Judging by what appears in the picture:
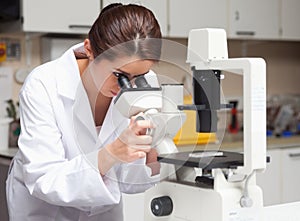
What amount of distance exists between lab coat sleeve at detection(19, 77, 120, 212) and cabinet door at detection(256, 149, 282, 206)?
1.98 meters

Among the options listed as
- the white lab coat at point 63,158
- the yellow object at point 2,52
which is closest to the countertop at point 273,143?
the yellow object at point 2,52

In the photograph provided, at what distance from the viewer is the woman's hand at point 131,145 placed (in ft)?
3.42

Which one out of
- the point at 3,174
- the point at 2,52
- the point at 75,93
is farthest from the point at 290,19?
the point at 75,93

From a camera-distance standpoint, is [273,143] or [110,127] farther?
[273,143]

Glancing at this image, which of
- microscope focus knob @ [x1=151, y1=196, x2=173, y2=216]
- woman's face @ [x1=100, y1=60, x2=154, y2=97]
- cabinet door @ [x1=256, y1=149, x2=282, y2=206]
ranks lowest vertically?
cabinet door @ [x1=256, y1=149, x2=282, y2=206]

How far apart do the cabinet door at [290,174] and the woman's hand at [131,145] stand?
2.24 meters

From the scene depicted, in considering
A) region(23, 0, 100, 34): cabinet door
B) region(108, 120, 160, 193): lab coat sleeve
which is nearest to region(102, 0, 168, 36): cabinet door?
region(23, 0, 100, 34): cabinet door

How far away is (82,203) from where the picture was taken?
1.28 meters

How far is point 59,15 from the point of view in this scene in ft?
9.09

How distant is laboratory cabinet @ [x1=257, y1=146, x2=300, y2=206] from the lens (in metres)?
3.17

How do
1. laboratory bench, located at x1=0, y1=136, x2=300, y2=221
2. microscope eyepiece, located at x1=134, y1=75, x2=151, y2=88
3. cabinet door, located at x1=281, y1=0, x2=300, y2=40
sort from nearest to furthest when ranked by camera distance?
microscope eyepiece, located at x1=134, y1=75, x2=151, y2=88
laboratory bench, located at x1=0, y1=136, x2=300, y2=221
cabinet door, located at x1=281, y1=0, x2=300, y2=40

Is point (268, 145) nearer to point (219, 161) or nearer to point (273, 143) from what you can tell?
point (273, 143)

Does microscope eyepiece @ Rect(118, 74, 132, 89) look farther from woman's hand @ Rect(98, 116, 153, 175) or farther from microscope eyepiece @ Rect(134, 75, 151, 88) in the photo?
woman's hand @ Rect(98, 116, 153, 175)

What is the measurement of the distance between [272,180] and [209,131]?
221 cm
